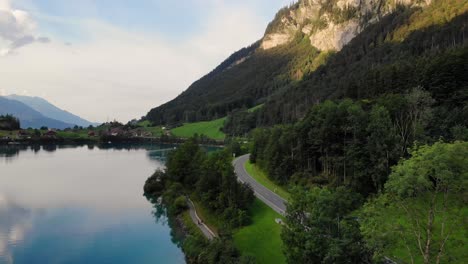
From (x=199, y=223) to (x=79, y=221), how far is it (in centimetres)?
1920

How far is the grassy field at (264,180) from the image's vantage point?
53.4 meters

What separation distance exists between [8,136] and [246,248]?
18741cm

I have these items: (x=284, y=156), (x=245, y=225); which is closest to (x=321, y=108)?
(x=284, y=156)

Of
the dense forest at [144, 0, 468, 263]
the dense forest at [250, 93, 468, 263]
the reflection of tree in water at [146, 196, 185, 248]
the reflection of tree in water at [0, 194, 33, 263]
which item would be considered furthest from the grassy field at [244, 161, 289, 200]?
the reflection of tree in water at [0, 194, 33, 263]

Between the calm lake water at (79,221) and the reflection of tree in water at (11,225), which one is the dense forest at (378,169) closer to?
the calm lake water at (79,221)

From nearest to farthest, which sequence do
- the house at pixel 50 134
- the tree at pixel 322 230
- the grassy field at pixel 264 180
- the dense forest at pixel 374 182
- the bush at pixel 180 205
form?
1. the dense forest at pixel 374 182
2. the tree at pixel 322 230
3. the grassy field at pixel 264 180
4. the bush at pixel 180 205
5. the house at pixel 50 134

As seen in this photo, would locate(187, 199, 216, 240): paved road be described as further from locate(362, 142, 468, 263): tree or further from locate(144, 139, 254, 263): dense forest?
locate(362, 142, 468, 263): tree

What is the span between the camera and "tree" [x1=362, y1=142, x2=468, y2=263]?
55.9ft

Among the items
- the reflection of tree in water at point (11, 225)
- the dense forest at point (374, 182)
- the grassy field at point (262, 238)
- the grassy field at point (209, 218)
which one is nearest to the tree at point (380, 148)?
the dense forest at point (374, 182)

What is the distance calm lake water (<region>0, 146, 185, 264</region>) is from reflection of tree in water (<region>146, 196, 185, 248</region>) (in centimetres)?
77

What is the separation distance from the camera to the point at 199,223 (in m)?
47.0

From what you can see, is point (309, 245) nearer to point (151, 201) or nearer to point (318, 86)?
point (151, 201)

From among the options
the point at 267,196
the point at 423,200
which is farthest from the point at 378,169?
the point at 423,200

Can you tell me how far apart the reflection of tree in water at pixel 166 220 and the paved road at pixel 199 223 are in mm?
2220
